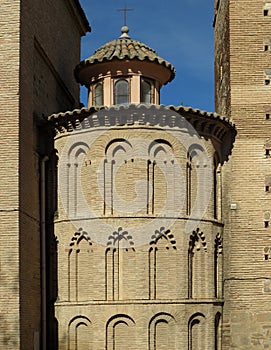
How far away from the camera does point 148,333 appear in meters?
14.6

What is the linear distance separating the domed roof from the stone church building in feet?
0.17

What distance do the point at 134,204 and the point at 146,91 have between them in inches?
124

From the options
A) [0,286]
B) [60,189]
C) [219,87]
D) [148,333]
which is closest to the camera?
[0,286]

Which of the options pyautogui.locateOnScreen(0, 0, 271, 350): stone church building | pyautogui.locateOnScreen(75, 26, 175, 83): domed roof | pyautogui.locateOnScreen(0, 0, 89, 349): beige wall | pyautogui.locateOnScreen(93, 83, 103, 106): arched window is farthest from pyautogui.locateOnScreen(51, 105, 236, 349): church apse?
pyautogui.locateOnScreen(75, 26, 175, 83): domed roof

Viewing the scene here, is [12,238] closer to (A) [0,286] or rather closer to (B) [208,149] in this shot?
(A) [0,286]

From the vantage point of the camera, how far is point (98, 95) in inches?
668

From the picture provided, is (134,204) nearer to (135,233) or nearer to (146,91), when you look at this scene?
(135,233)

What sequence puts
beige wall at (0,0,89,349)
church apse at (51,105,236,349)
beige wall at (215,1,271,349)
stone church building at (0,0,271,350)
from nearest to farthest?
beige wall at (0,0,89,349) → stone church building at (0,0,271,350) → church apse at (51,105,236,349) → beige wall at (215,1,271,349)

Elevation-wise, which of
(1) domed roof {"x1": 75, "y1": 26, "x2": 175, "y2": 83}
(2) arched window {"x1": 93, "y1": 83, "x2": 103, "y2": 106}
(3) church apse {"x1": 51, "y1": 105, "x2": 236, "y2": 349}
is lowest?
(3) church apse {"x1": 51, "y1": 105, "x2": 236, "y2": 349}

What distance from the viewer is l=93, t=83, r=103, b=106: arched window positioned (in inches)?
664

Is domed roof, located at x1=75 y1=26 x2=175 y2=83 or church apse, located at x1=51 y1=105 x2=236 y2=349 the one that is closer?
church apse, located at x1=51 y1=105 x2=236 y2=349

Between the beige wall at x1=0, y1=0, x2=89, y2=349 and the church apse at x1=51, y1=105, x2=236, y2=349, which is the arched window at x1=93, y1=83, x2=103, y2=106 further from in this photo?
the church apse at x1=51, y1=105, x2=236, y2=349

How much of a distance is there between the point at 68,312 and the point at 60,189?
2.64 m

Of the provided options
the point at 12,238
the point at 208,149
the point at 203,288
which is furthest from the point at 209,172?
the point at 12,238
